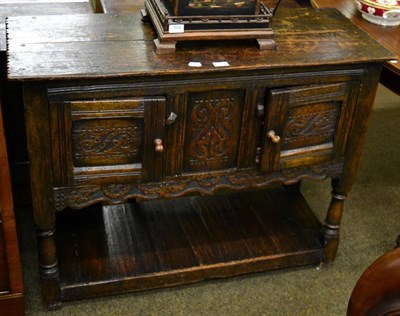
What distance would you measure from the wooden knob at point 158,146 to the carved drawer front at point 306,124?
0.30m

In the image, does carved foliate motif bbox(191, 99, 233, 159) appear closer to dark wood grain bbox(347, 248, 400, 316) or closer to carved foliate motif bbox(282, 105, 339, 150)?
carved foliate motif bbox(282, 105, 339, 150)

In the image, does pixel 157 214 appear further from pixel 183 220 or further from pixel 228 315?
pixel 228 315

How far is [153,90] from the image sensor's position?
5.36ft

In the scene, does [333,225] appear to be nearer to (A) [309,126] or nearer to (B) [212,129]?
(A) [309,126]

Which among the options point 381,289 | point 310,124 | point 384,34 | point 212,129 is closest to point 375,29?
point 384,34

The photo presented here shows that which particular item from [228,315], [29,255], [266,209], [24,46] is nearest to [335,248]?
[266,209]

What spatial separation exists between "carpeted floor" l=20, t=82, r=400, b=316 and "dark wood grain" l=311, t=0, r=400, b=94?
24.3 inches

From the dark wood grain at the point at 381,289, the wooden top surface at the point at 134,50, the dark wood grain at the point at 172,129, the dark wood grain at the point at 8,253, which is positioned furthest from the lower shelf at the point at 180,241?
the dark wood grain at the point at 381,289

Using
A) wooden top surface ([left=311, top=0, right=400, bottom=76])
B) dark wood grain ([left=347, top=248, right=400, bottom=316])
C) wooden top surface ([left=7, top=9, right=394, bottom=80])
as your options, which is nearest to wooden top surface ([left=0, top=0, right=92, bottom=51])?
wooden top surface ([left=7, top=9, right=394, bottom=80])

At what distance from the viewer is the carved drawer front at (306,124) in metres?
1.76

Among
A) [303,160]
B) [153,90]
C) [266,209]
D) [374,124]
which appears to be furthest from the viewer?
[374,124]

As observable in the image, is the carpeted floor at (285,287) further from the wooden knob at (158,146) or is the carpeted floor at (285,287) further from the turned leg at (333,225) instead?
the wooden knob at (158,146)

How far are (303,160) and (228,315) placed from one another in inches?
20.7

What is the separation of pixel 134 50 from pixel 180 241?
717 millimetres
